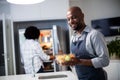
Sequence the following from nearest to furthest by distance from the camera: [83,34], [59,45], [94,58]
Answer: [94,58], [83,34], [59,45]

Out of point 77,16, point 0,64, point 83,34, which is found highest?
point 77,16

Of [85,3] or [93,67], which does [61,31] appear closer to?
[85,3]

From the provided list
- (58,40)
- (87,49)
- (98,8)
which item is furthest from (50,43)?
(87,49)

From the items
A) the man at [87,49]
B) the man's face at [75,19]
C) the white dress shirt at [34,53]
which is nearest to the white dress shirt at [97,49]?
the man at [87,49]

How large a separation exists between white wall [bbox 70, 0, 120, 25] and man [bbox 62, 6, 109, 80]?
111 inches

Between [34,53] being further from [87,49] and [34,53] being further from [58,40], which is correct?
[87,49]

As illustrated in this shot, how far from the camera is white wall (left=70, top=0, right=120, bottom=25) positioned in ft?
14.7

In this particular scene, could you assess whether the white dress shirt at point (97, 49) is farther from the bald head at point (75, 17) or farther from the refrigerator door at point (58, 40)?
the refrigerator door at point (58, 40)

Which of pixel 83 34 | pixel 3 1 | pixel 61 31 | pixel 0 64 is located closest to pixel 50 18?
pixel 61 31

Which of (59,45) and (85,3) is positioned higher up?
(85,3)

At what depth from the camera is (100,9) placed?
14.8ft

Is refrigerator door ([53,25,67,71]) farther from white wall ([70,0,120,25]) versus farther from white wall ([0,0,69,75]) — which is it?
white wall ([70,0,120,25])

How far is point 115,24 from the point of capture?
4387 millimetres

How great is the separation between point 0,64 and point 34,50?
1.40m
